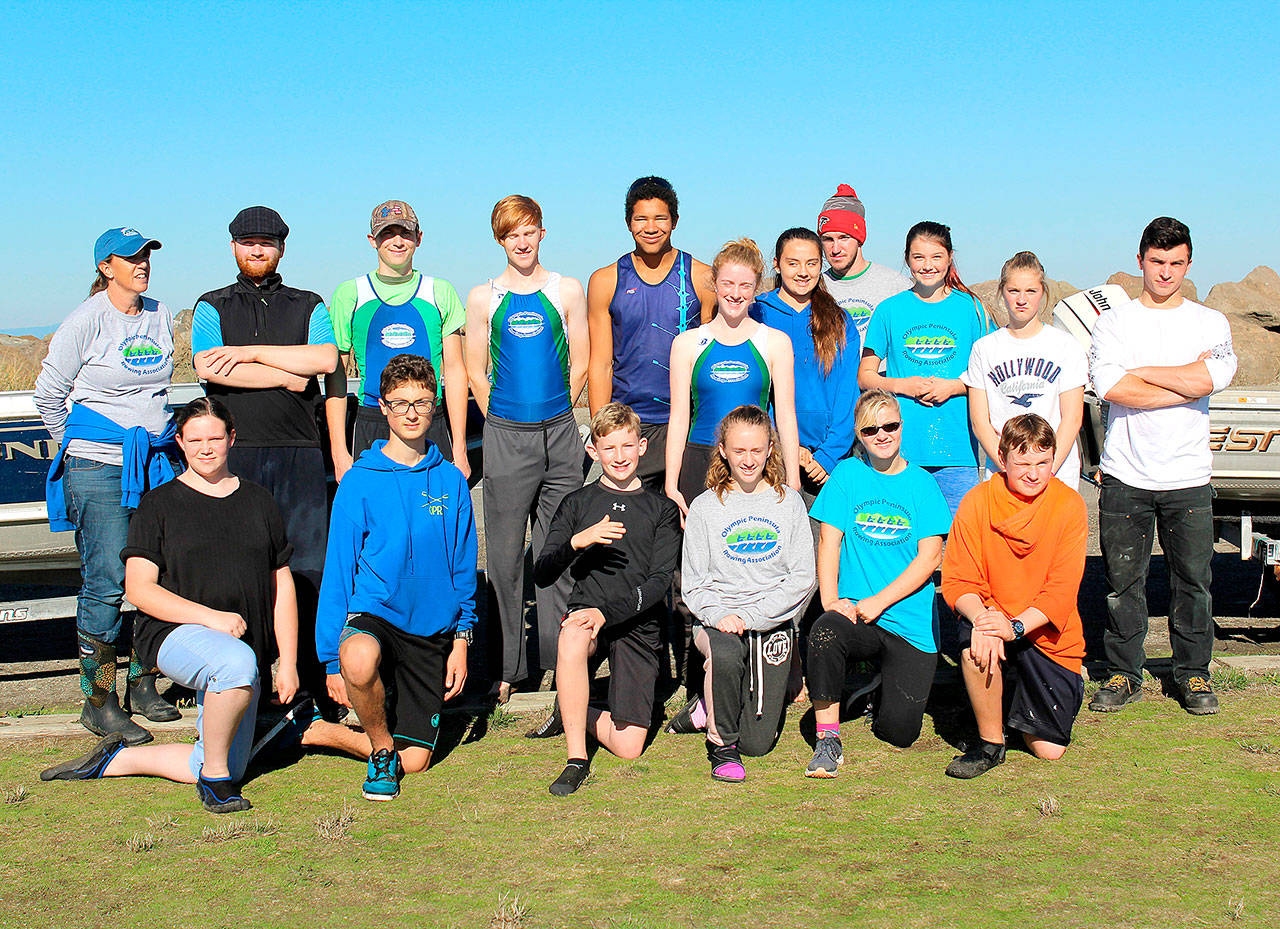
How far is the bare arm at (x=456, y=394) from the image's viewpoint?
5.41m

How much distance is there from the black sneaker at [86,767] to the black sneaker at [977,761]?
3314 mm

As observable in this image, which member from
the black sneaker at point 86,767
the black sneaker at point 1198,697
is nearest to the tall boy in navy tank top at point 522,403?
the black sneaker at point 86,767

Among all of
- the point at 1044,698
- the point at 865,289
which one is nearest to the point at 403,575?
the point at 1044,698

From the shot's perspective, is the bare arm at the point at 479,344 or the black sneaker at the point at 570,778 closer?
the black sneaker at the point at 570,778

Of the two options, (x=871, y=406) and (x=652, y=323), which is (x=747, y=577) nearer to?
(x=871, y=406)

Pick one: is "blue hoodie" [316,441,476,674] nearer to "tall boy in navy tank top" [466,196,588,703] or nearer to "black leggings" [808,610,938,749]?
"tall boy in navy tank top" [466,196,588,703]

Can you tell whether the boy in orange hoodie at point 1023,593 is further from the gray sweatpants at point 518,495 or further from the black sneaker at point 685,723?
the gray sweatpants at point 518,495

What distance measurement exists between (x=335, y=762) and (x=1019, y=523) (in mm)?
2963

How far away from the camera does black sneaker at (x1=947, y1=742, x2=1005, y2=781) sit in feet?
14.4

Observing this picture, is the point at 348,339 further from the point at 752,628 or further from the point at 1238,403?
the point at 1238,403

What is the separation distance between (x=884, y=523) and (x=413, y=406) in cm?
200

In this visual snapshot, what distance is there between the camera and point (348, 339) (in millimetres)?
5383

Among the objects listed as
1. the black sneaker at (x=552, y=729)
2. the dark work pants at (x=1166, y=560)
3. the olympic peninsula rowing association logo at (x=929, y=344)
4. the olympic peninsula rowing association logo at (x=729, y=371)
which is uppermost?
the olympic peninsula rowing association logo at (x=929, y=344)

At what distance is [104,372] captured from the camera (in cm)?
501
